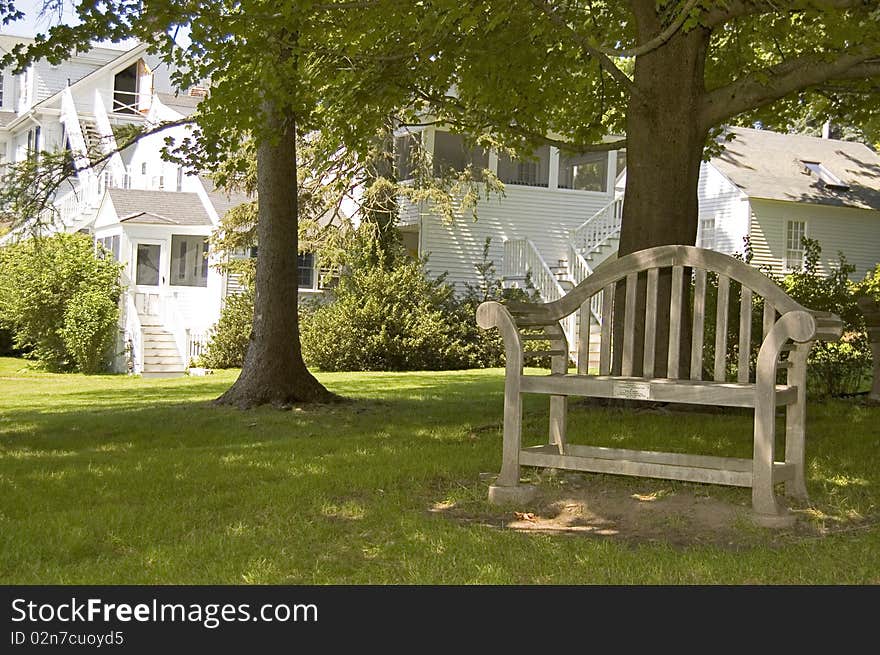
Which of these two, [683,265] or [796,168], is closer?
[683,265]

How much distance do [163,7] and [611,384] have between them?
5940 mm

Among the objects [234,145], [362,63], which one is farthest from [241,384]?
[362,63]

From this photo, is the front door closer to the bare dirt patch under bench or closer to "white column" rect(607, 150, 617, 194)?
"white column" rect(607, 150, 617, 194)

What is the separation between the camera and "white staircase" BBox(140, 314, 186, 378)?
89.6 ft

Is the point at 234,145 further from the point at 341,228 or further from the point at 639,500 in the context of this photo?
the point at 341,228

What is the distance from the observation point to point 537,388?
677 centimetres

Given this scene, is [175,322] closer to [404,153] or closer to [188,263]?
[188,263]

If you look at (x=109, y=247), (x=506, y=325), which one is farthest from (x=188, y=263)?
(x=506, y=325)

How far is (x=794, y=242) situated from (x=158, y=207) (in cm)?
1952

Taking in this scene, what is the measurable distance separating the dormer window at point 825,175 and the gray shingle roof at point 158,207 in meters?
19.4

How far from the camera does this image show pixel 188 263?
103 ft

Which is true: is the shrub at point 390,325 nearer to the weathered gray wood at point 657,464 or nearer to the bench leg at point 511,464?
the weathered gray wood at point 657,464

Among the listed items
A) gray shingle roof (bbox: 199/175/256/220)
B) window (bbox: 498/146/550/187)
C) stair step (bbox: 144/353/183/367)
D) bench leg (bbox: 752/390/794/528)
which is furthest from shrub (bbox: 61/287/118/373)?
bench leg (bbox: 752/390/794/528)

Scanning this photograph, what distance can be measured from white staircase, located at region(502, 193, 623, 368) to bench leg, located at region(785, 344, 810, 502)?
20441 millimetres
